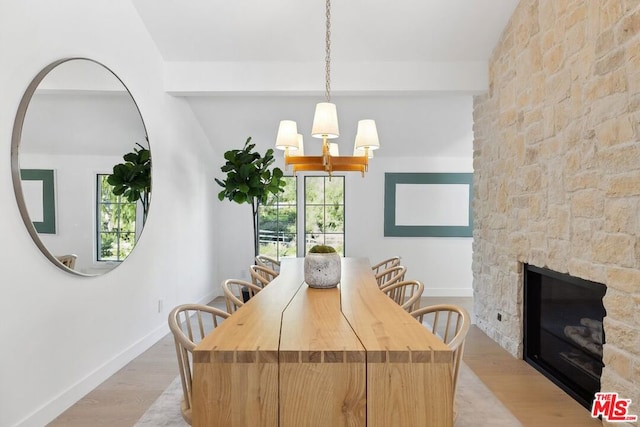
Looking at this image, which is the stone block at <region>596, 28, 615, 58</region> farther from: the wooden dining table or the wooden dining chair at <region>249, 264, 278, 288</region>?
the wooden dining chair at <region>249, 264, 278, 288</region>

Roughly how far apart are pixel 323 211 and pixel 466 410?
3929mm

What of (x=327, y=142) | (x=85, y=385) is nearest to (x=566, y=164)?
(x=327, y=142)

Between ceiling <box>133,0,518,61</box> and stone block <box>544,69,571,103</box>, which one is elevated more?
ceiling <box>133,0,518,61</box>

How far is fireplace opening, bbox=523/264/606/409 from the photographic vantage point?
2689 mm

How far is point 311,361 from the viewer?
138 centimetres

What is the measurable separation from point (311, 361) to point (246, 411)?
26cm

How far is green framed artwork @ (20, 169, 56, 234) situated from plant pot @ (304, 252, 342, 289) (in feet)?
4.91

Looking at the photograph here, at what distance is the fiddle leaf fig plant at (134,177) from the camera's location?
3.12 meters

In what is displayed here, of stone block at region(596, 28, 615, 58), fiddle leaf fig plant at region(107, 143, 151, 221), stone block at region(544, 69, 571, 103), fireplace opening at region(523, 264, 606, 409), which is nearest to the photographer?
stone block at region(596, 28, 615, 58)

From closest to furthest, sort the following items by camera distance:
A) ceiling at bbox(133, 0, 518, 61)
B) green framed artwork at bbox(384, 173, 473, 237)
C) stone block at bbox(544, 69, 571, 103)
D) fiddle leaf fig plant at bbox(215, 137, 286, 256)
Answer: stone block at bbox(544, 69, 571, 103), ceiling at bbox(133, 0, 518, 61), fiddle leaf fig plant at bbox(215, 137, 286, 256), green framed artwork at bbox(384, 173, 473, 237)

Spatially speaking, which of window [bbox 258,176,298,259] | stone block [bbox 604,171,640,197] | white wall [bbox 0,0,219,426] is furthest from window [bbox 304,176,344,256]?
stone block [bbox 604,171,640,197]

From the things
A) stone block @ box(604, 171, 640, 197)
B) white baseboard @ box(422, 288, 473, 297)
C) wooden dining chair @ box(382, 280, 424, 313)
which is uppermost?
stone block @ box(604, 171, 640, 197)

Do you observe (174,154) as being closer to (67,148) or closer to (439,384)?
(67,148)

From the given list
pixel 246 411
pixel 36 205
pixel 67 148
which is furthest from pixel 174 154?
pixel 246 411
